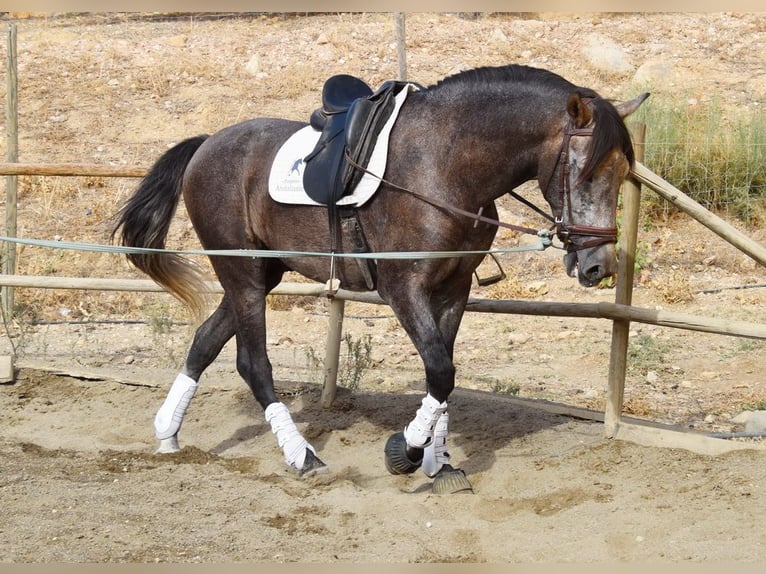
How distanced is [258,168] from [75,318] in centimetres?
492

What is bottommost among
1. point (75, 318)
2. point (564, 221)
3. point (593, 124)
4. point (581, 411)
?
point (75, 318)

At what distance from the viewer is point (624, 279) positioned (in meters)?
5.75

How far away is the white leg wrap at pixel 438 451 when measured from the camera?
5398mm

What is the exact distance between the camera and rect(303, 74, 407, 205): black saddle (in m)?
5.21

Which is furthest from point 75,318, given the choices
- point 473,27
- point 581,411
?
point 473,27

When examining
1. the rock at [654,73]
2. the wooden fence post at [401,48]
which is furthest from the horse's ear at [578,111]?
the rock at [654,73]

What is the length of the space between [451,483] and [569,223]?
5.07 feet

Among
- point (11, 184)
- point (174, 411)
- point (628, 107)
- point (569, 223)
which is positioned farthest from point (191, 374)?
point (11, 184)

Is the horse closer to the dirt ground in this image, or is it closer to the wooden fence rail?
the dirt ground

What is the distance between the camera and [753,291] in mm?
9930

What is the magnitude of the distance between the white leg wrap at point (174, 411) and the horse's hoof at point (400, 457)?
152 centimetres

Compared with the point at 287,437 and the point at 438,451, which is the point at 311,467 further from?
the point at 438,451

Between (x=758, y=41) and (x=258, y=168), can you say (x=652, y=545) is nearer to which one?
(x=258, y=168)

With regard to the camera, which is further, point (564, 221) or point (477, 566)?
point (564, 221)
